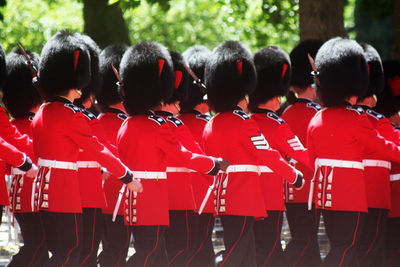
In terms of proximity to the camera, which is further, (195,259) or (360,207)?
(195,259)

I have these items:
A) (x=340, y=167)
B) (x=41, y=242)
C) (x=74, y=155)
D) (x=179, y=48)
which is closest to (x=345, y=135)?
(x=340, y=167)

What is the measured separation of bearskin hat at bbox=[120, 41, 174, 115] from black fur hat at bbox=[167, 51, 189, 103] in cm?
52

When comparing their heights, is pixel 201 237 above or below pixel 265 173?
below

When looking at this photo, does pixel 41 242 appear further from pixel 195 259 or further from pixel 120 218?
pixel 195 259

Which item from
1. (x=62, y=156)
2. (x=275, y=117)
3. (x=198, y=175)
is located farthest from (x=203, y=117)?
(x=62, y=156)

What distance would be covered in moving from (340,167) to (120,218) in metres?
1.80

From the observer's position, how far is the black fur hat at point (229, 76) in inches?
217

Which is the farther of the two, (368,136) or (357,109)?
(357,109)

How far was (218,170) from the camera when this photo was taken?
16.6ft

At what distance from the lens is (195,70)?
22.3 ft

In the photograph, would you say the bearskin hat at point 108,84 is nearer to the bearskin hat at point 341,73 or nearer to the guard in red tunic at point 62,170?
the guard in red tunic at point 62,170

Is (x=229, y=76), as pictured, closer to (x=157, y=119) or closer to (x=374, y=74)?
(x=157, y=119)

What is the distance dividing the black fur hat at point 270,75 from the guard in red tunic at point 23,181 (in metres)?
1.79

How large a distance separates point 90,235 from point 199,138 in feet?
4.44
